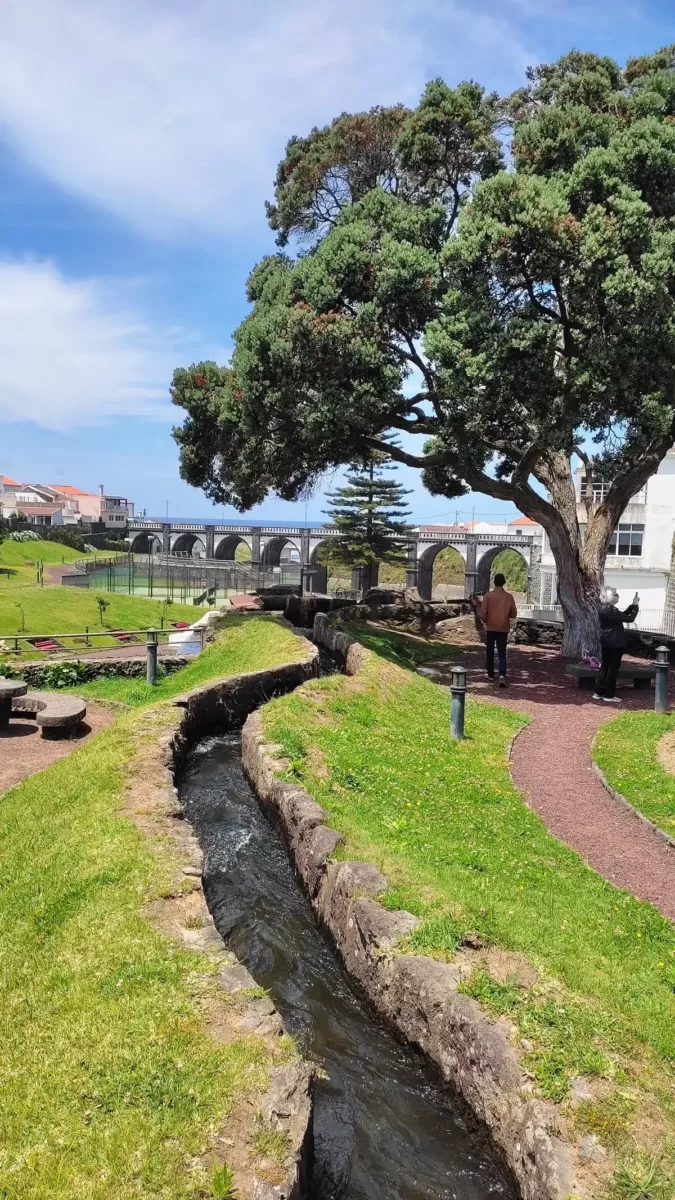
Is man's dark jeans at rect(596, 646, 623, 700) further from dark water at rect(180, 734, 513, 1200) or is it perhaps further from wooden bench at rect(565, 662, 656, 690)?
dark water at rect(180, 734, 513, 1200)

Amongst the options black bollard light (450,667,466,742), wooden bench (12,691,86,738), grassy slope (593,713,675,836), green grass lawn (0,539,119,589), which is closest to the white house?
grassy slope (593,713,675,836)

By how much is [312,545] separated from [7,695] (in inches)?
2608

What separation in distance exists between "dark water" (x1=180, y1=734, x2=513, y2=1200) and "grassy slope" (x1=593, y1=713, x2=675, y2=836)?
406cm

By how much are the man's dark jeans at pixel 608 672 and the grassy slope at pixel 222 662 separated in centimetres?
600

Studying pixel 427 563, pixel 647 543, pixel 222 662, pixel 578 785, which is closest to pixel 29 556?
pixel 427 563

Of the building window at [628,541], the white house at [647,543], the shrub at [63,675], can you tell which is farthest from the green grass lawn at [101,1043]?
the building window at [628,541]

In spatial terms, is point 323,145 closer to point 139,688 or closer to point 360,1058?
point 139,688

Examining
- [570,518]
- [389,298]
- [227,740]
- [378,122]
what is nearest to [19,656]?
[227,740]

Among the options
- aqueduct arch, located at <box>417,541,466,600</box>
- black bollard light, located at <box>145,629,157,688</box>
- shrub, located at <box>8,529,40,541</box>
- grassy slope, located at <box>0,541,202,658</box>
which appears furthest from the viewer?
aqueduct arch, located at <box>417,541,466,600</box>

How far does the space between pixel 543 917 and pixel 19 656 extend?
17.1 meters

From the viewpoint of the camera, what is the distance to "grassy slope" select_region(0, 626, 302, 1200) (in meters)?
3.27

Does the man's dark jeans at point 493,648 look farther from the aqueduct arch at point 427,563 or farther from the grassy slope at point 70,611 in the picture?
the aqueduct arch at point 427,563

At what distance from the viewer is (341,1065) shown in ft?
16.1

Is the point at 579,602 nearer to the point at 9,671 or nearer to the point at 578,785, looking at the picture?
the point at 578,785
